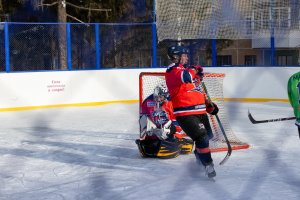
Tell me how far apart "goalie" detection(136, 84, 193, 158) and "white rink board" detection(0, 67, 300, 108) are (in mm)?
5494

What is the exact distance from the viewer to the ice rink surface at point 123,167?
4.43 meters

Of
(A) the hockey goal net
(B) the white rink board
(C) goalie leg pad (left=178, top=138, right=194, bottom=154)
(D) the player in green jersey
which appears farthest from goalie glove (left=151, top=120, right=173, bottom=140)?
(B) the white rink board

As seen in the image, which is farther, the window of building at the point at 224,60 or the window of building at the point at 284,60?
the window of building at the point at 224,60

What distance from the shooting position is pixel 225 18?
12445 millimetres

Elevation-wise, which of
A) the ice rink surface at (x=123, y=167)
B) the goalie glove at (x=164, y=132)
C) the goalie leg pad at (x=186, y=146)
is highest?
the goalie glove at (x=164, y=132)

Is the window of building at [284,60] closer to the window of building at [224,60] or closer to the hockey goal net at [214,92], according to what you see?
the window of building at [224,60]

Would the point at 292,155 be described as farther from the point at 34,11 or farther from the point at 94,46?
the point at 34,11

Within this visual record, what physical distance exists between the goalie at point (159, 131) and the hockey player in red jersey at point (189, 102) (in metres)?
0.91

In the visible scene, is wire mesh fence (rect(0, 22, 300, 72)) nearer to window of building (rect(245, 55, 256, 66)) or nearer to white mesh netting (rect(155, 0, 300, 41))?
window of building (rect(245, 55, 256, 66))

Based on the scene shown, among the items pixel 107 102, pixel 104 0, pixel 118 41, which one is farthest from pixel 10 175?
pixel 104 0

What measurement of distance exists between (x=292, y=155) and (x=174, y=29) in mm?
7311

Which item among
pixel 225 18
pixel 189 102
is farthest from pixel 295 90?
pixel 225 18

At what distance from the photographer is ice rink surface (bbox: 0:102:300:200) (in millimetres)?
4434

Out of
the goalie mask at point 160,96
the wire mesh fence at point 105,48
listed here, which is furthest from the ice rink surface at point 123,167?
the wire mesh fence at point 105,48
